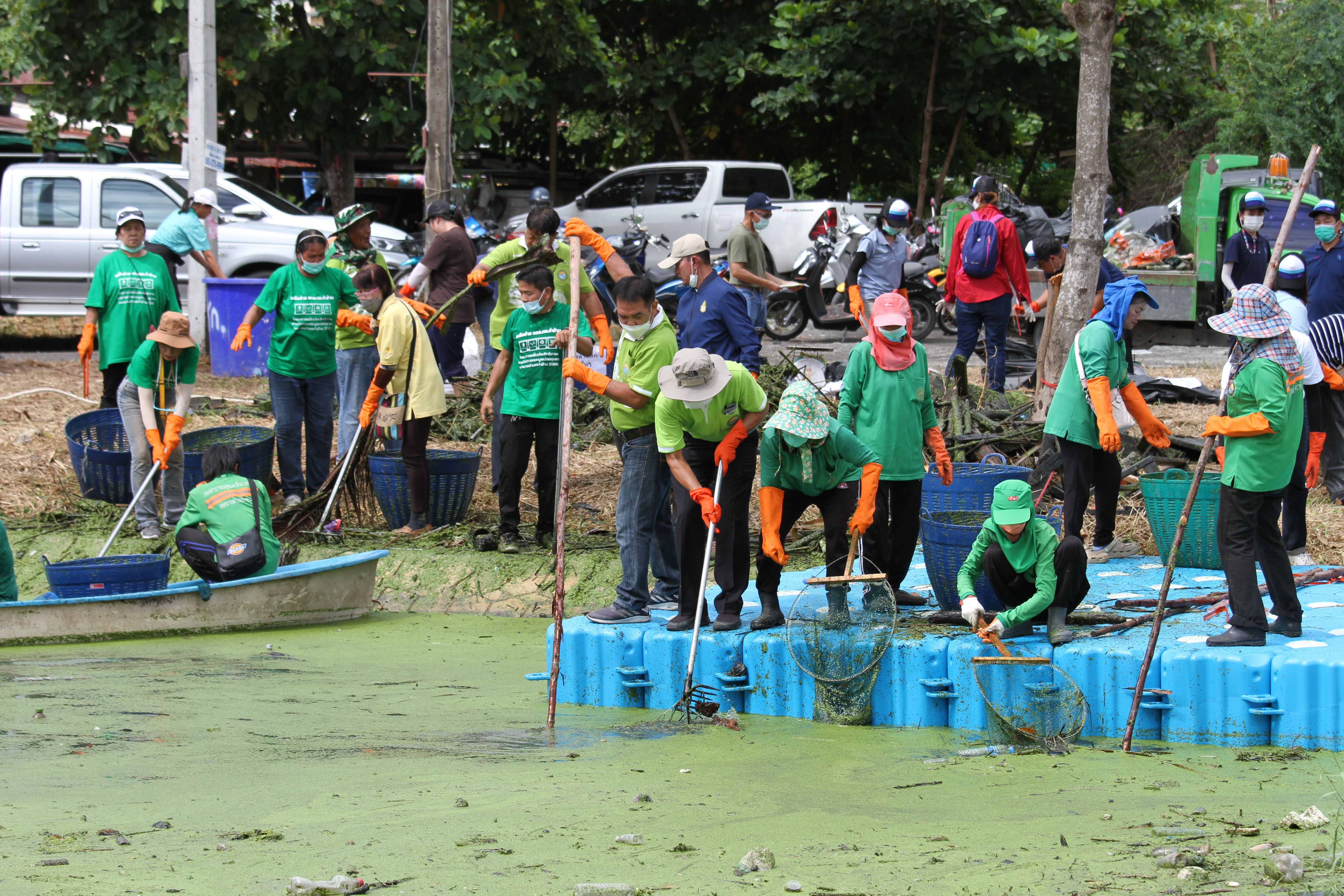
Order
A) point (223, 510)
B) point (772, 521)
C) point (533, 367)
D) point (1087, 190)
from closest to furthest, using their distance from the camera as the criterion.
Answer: point (772, 521) < point (223, 510) < point (533, 367) < point (1087, 190)

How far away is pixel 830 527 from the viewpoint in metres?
6.33

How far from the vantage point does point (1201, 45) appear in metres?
21.2

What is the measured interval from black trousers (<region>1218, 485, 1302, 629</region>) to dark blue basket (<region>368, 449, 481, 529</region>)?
4.95 meters

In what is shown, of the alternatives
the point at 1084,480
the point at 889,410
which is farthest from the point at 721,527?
the point at 1084,480

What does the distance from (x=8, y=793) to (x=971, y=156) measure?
67.8 feet

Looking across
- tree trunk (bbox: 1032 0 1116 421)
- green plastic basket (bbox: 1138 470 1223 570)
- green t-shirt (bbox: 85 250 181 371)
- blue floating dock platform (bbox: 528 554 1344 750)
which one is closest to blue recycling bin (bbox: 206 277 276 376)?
green t-shirt (bbox: 85 250 181 371)

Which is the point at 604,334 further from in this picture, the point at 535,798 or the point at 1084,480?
the point at 535,798

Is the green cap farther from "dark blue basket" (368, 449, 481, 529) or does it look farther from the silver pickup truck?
the silver pickup truck

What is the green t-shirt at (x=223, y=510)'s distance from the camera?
7.44 metres

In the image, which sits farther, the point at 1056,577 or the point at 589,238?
the point at 589,238

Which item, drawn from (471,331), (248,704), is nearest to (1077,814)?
(248,704)

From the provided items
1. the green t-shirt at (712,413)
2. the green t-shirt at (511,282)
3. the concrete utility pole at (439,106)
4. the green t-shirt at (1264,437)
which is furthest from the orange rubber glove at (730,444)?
the concrete utility pole at (439,106)

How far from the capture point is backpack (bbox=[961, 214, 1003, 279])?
1020 cm

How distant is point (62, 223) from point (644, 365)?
11094 millimetres
